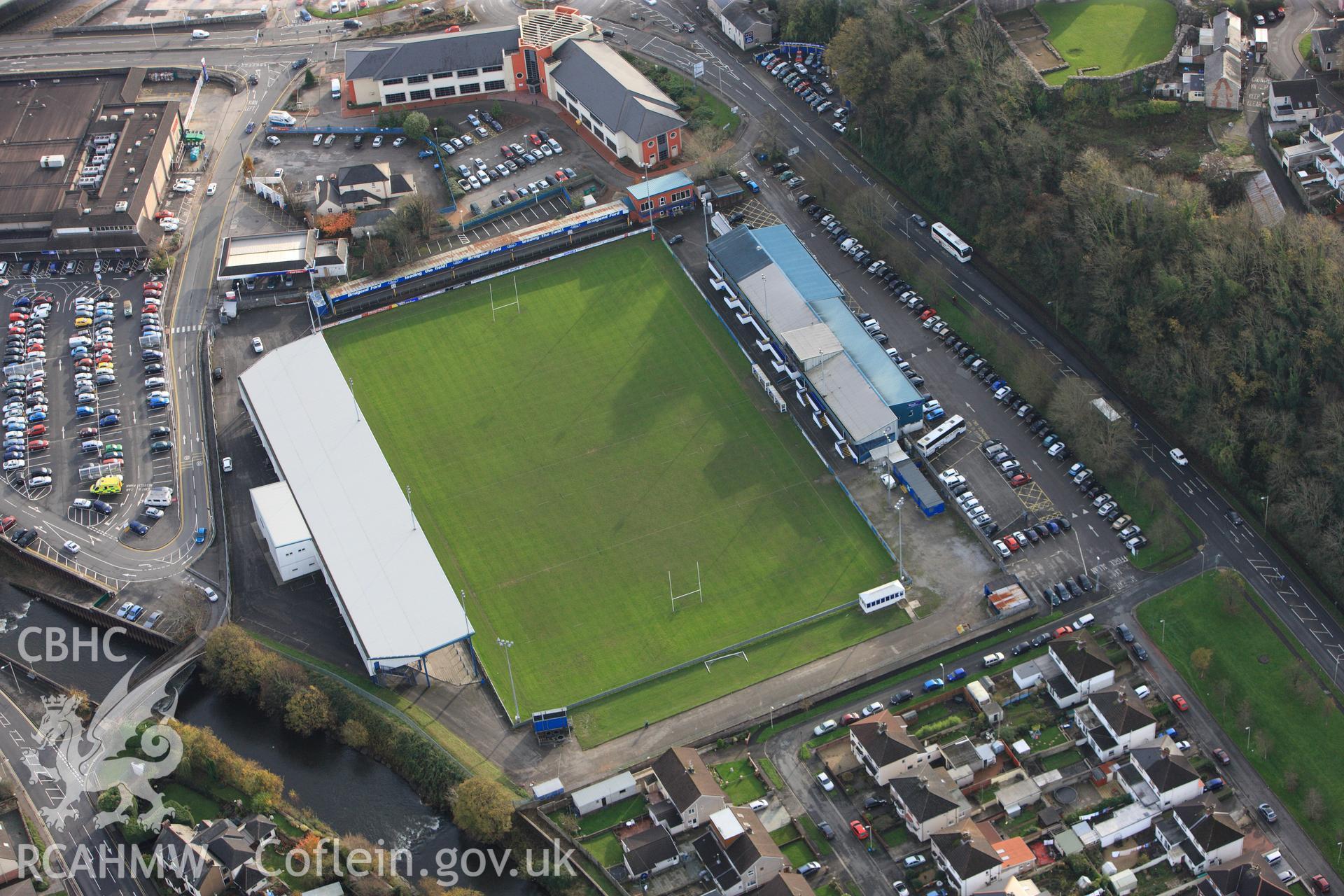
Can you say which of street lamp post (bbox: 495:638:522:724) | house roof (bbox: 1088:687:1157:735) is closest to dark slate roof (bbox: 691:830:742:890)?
street lamp post (bbox: 495:638:522:724)

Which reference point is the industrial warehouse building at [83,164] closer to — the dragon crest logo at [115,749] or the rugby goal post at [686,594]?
the dragon crest logo at [115,749]

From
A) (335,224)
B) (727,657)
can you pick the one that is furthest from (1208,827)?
(335,224)

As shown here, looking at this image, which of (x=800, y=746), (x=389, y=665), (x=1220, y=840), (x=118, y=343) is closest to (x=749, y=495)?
(x=800, y=746)

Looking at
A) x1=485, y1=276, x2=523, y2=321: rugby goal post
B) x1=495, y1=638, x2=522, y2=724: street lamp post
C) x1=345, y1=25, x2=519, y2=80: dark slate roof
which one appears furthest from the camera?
x1=345, y1=25, x2=519, y2=80: dark slate roof

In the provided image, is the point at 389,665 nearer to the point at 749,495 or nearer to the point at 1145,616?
the point at 749,495

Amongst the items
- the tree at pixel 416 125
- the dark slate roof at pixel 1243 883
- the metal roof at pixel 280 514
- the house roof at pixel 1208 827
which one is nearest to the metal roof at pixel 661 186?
the tree at pixel 416 125

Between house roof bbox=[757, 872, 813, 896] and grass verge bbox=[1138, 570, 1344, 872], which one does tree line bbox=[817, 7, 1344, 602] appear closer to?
grass verge bbox=[1138, 570, 1344, 872]

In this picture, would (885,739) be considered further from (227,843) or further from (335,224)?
(335,224)
